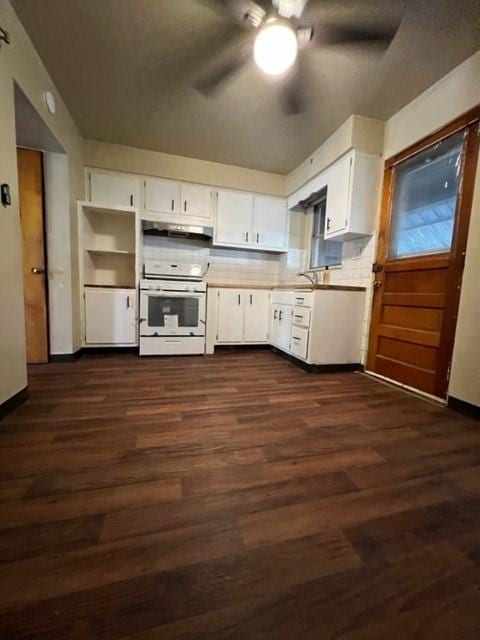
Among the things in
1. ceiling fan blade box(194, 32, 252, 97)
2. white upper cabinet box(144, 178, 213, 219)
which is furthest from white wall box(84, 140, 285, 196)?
ceiling fan blade box(194, 32, 252, 97)

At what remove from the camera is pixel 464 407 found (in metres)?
1.77

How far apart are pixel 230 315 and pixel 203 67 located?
2.29 m

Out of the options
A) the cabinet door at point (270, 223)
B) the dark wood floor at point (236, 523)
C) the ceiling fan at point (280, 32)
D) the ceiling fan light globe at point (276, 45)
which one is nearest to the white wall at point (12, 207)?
the dark wood floor at point (236, 523)

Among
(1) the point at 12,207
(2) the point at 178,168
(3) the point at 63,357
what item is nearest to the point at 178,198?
(2) the point at 178,168

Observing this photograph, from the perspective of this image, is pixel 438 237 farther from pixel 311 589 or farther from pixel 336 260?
pixel 311 589

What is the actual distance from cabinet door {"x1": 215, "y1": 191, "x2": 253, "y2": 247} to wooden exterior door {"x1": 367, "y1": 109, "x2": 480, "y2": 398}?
1.68 metres

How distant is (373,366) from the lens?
102 inches

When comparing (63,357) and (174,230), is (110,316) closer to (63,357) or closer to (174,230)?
(63,357)

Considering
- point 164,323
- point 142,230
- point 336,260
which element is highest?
point 142,230

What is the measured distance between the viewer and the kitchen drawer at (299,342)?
2.65 meters

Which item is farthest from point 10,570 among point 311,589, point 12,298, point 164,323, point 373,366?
point 373,366

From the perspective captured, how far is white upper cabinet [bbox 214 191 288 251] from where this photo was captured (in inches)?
138

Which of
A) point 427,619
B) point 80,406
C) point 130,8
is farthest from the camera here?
point 80,406

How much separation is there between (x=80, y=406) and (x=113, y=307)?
1.55 meters
